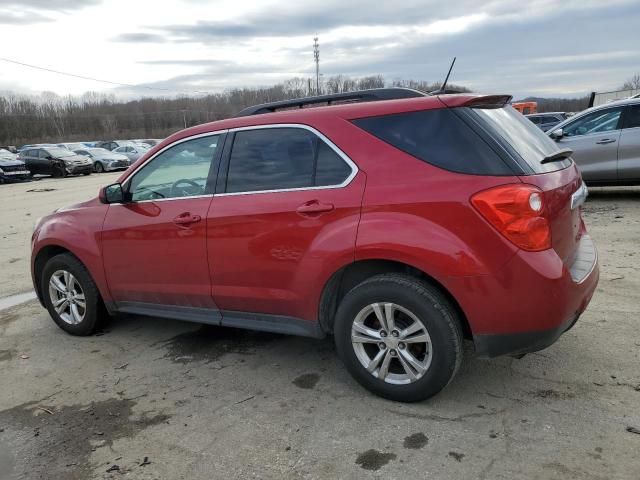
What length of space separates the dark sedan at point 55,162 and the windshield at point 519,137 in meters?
29.3

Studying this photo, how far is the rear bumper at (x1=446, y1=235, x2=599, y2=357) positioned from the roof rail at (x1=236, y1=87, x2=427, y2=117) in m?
1.23

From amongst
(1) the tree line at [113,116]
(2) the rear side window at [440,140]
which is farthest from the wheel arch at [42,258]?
(1) the tree line at [113,116]

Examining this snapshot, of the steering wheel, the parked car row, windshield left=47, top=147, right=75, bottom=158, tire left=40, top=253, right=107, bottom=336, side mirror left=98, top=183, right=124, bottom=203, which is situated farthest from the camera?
windshield left=47, top=147, right=75, bottom=158

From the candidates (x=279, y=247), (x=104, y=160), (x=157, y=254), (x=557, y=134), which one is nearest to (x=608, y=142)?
(x=557, y=134)

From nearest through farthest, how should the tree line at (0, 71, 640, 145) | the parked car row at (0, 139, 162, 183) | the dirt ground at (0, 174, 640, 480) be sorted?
the dirt ground at (0, 174, 640, 480), the parked car row at (0, 139, 162, 183), the tree line at (0, 71, 640, 145)

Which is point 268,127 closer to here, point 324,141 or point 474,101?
point 324,141

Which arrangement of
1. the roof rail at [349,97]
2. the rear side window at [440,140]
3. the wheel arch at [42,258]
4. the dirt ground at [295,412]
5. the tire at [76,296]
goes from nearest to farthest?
A: the dirt ground at [295,412] < the rear side window at [440,140] < the roof rail at [349,97] < the tire at [76,296] < the wheel arch at [42,258]

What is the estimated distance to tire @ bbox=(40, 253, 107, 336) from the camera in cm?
470

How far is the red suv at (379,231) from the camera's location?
2.89 meters

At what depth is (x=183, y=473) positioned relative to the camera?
2.75 meters

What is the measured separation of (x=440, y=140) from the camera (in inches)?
121

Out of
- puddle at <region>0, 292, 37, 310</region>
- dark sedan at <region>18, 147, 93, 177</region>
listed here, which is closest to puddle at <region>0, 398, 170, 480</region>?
puddle at <region>0, 292, 37, 310</region>

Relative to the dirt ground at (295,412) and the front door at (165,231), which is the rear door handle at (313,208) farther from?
the dirt ground at (295,412)

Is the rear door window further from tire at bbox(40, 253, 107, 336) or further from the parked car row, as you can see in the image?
the parked car row
